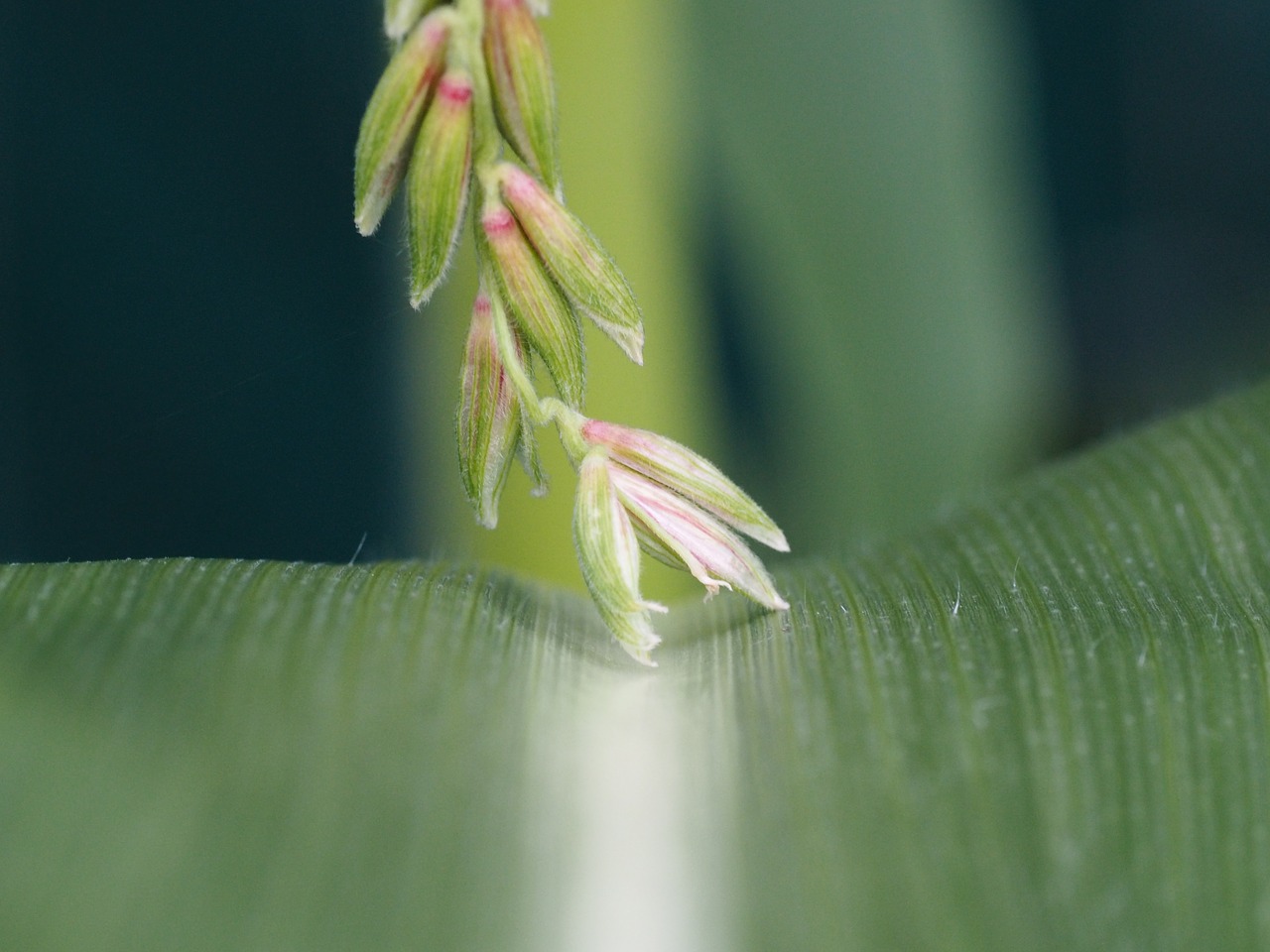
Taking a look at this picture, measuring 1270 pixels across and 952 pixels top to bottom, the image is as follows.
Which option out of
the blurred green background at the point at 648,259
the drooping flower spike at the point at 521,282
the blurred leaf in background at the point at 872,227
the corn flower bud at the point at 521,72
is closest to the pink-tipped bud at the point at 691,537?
the drooping flower spike at the point at 521,282

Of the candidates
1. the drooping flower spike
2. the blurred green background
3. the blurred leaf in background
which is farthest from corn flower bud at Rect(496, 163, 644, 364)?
the blurred leaf in background

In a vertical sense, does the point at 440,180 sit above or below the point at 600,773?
above

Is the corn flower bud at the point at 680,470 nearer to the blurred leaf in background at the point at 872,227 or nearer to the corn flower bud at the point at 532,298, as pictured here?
the corn flower bud at the point at 532,298

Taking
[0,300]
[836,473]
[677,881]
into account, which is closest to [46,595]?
[677,881]

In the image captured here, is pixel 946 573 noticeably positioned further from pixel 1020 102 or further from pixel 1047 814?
pixel 1020 102

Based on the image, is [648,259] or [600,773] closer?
[600,773]

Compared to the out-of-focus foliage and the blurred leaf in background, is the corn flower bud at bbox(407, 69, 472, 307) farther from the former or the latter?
the blurred leaf in background

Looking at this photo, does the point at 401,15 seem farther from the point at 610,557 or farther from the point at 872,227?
the point at 872,227

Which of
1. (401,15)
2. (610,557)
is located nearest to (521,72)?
(401,15)
